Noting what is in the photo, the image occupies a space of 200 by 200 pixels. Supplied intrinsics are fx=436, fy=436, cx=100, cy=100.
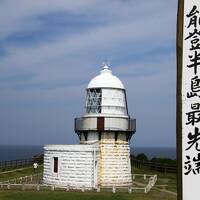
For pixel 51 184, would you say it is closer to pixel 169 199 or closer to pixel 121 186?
pixel 121 186

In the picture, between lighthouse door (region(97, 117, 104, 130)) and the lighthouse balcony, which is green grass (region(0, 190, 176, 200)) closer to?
lighthouse door (region(97, 117, 104, 130))

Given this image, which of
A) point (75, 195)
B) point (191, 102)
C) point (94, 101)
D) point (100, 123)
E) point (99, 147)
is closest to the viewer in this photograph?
point (191, 102)

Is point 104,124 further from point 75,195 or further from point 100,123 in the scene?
point 75,195

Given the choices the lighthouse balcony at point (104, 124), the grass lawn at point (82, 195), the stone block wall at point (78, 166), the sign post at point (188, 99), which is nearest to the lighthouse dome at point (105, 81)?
the lighthouse balcony at point (104, 124)

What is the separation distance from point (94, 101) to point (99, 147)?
12.4 feet

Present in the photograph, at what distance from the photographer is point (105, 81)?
33812 mm

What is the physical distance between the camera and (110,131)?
32.4 meters

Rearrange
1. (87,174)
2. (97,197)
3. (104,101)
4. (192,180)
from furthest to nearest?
(104,101), (87,174), (97,197), (192,180)

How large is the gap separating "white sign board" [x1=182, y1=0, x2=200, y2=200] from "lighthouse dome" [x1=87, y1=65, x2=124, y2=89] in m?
26.7

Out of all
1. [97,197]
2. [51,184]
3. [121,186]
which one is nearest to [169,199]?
[97,197]

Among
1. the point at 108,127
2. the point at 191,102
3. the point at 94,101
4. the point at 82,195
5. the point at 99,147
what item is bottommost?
the point at 82,195

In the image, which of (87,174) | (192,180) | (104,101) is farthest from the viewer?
(104,101)

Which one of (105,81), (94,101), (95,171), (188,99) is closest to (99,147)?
(95,171)

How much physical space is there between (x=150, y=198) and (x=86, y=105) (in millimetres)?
10957
